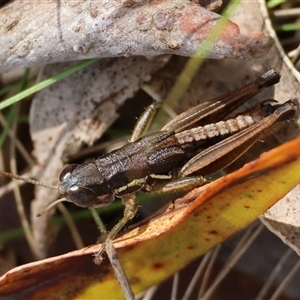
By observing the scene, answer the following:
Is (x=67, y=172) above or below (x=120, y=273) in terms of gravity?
above

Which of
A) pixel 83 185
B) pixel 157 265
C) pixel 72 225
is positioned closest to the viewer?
pixel 157 265

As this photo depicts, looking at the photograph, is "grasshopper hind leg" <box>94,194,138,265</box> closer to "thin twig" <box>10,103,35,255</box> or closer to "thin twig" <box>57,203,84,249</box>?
"thin twig" <box>57,203,84,249</box>

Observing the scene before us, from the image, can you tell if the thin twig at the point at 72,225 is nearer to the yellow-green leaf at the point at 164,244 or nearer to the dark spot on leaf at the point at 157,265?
the yellow-green leaf at the point at 164,244

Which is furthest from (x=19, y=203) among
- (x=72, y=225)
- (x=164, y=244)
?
(x=164, y=244)

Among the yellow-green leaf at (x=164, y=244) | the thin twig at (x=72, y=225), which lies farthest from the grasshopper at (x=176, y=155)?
the thin twig at (x=72, y=225)

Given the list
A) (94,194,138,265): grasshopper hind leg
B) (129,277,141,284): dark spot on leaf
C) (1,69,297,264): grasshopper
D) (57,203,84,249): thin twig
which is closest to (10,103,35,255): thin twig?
(57,203,84,249): thin twig

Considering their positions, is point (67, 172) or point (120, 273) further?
point (67, 172)

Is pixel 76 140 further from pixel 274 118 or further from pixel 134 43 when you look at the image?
pixel 274 118

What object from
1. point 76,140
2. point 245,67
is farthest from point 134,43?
point 76,140

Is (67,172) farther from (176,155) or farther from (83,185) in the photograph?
(176,155)
